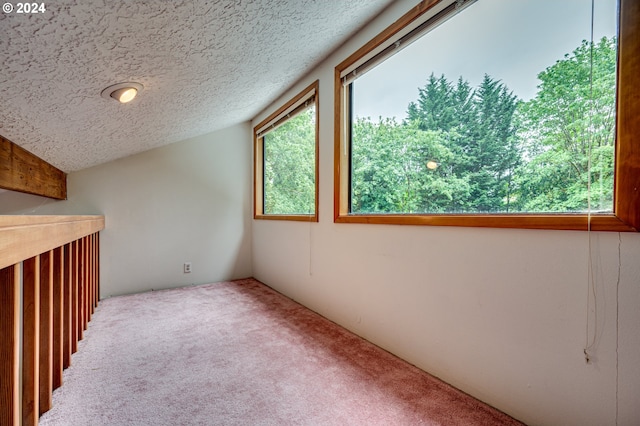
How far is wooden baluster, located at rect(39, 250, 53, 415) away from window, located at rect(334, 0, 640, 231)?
5.12ft

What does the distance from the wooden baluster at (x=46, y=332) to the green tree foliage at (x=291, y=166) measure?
1.74m

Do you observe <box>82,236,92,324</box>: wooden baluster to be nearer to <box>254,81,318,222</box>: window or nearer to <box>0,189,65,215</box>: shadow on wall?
<box>0,189,65,215</box>: shadow on wall

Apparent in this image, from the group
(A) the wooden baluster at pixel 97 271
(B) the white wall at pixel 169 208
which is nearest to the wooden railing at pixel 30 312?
(A) the wooden baluster at pixel 97 271

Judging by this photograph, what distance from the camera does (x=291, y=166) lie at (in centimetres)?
304

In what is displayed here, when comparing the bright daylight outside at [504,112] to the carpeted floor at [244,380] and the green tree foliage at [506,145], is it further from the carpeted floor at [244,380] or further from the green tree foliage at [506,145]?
the carpeted floor at [244,380]

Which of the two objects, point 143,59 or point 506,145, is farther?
point 143,59

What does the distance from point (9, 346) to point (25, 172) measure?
150cm

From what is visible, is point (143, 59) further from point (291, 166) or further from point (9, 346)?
point (291, 166)

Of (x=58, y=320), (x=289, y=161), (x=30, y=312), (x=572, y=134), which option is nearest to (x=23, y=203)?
(x=58, y=320)

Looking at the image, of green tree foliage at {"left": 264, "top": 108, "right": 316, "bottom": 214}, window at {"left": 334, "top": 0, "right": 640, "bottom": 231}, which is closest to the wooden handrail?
window at {"left": 334, "top": 0, "right": 640, "bottom": 231}

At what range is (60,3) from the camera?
894 millimetres

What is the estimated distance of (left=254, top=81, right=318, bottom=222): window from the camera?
258cm

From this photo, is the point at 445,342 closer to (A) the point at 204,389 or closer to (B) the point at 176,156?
(A) the point at 204,389

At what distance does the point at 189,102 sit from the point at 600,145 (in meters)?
2.29
